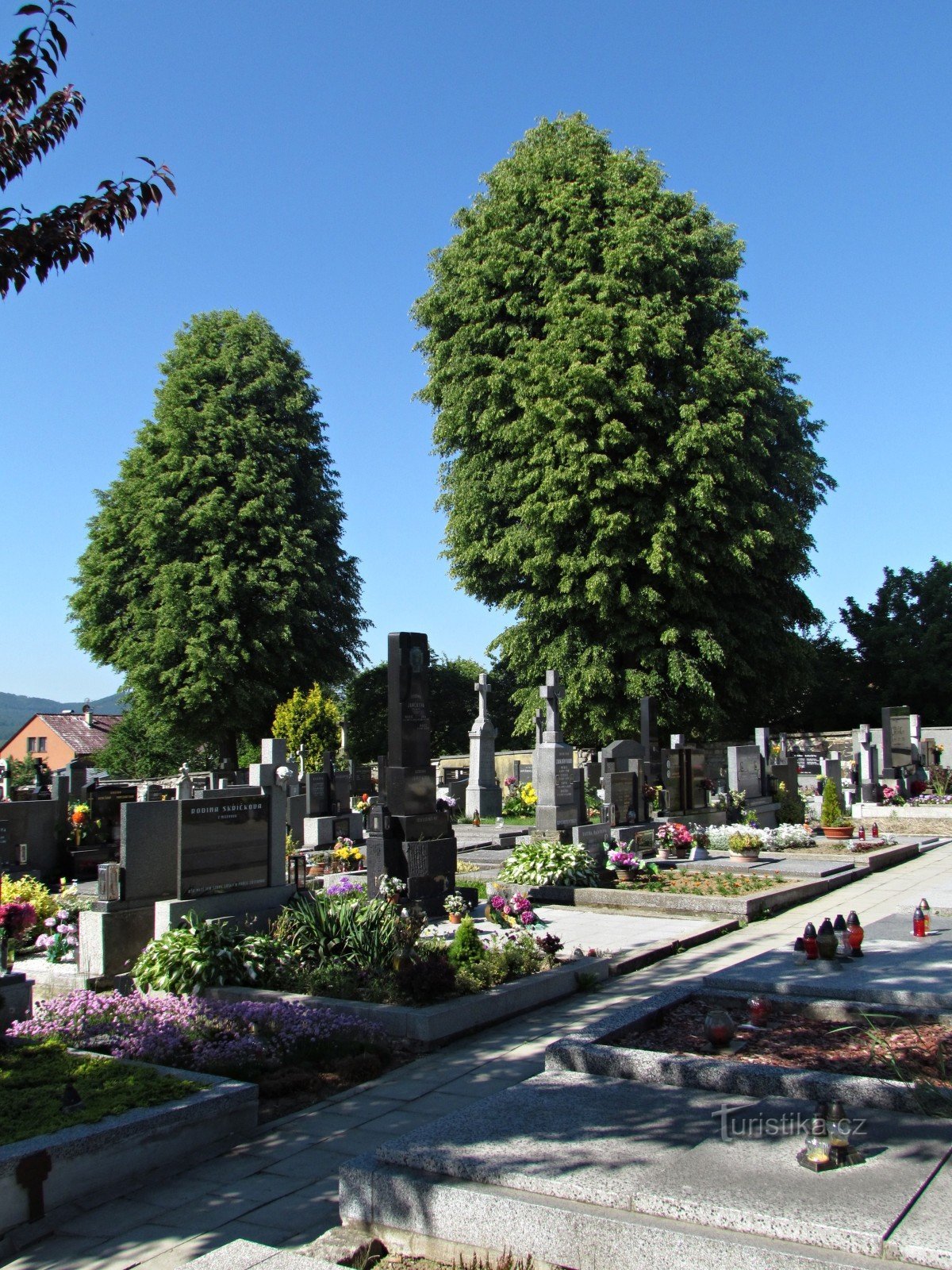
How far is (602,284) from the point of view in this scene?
1021 inches

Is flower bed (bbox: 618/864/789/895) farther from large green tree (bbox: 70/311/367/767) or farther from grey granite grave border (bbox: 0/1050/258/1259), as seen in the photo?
large green tree (bbox: 70/311/367/767)

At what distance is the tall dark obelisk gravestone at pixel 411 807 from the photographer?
10.6 m

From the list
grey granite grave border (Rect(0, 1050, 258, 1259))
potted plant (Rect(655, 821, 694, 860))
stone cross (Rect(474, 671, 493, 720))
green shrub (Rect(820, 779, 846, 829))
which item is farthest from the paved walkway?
stone cross (Rect(474, 671, 493, 720))

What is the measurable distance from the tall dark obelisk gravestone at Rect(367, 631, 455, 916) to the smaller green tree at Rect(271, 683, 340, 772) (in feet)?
61.4

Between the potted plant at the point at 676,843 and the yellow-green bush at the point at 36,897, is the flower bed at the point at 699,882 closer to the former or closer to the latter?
the potted plant at the point at 676,843

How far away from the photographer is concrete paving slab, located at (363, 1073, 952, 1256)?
339cm

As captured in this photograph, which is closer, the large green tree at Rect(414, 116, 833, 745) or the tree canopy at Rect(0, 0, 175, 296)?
the tree canopy at Rect(0, 0, 175, 296)

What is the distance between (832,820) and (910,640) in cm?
2202

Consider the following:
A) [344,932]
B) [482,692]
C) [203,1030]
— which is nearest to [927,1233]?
[203,1030]

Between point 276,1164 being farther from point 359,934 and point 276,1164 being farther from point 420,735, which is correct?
point 420,735

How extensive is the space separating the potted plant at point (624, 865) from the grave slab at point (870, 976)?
4.93 metres

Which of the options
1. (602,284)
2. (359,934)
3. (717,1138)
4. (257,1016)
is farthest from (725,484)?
(717,1138)

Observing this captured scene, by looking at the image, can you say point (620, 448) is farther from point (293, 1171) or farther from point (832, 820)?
point (293, 1171)

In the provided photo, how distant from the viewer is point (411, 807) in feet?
36.4
